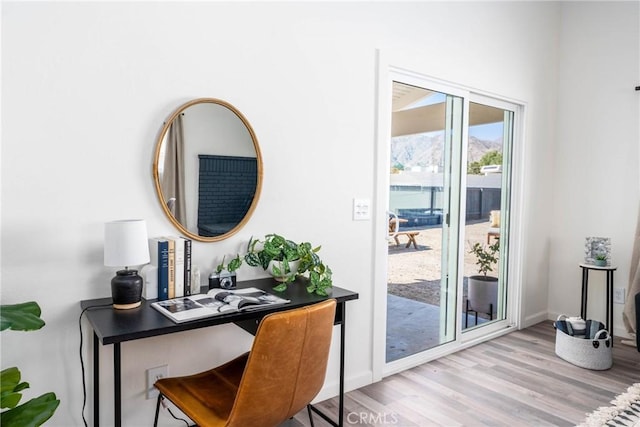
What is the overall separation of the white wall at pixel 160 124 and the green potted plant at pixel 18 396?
0.40m

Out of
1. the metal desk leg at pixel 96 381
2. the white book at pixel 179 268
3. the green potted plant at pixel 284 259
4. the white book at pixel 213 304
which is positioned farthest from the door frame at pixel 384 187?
the metal desk leg at pixel 96 381

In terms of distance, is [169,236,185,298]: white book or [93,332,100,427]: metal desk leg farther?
[169,236,185,298]: white book

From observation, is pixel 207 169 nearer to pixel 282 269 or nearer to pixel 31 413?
pixel 282 269

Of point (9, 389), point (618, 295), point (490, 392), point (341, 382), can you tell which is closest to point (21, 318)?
point (9, 389)

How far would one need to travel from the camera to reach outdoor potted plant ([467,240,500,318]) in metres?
3.47

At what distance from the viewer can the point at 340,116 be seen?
246 centimetres

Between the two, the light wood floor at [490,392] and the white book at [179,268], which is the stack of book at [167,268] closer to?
the white book at [179,268]

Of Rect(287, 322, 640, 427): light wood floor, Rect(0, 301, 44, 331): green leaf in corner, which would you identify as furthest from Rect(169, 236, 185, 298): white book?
Rect(287, 322, 640, 427): light wood floor

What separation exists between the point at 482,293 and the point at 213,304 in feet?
8.22

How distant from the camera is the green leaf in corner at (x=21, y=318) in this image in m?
1.21

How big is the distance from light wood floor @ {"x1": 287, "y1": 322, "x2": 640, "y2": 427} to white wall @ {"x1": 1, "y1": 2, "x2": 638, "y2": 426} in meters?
0.24

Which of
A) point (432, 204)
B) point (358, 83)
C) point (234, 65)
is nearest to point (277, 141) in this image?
point (234, 65)

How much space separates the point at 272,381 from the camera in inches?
56.5

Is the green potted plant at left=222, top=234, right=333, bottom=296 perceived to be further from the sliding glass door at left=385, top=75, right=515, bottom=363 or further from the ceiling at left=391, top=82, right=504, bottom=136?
the ceiling at left=391, top=82, right=504, bottom=136
